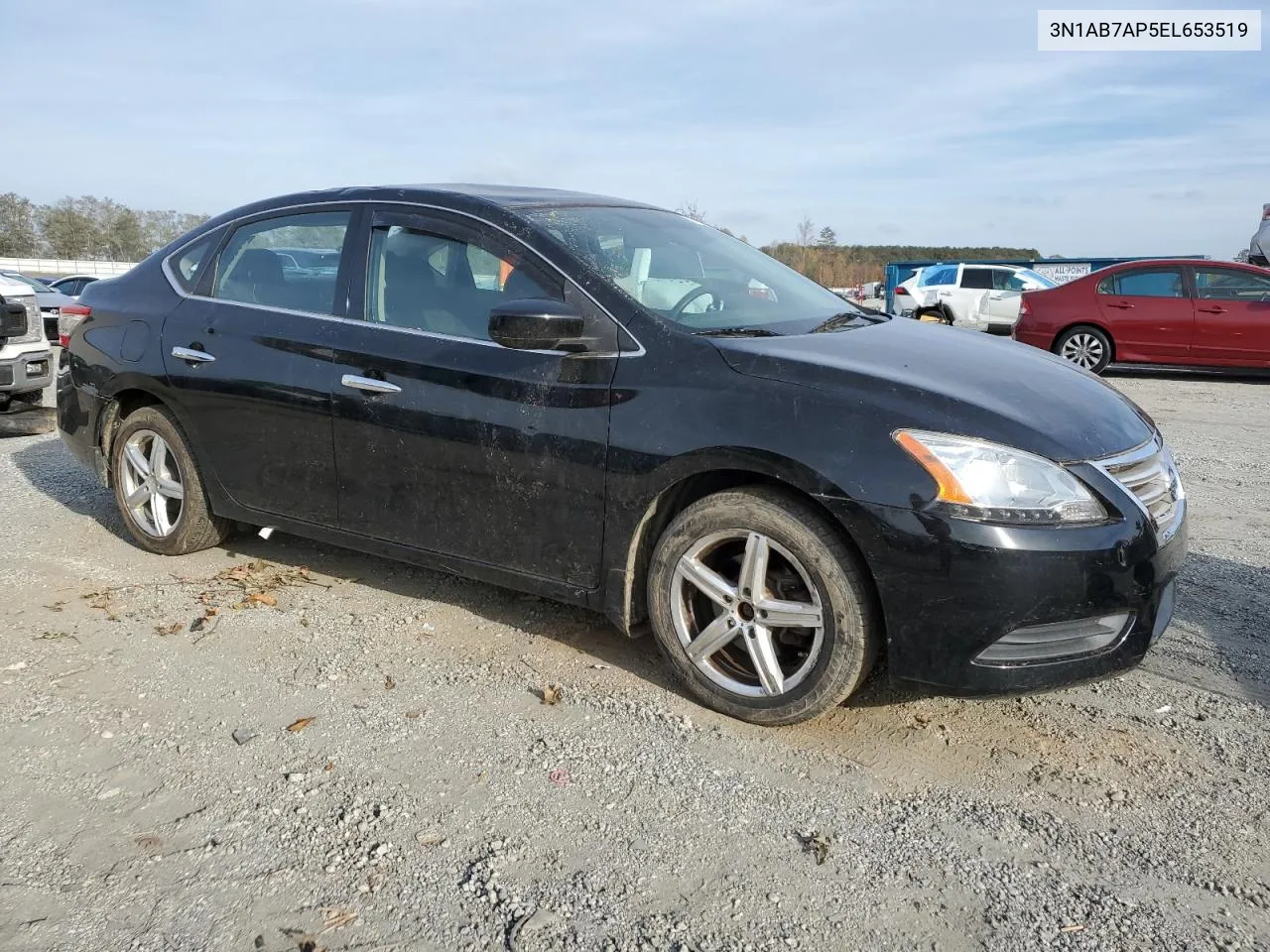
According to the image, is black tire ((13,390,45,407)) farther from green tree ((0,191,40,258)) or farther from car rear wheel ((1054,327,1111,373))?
green tree ((0,191,40,258))

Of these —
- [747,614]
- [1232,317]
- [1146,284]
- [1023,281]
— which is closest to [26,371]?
[747,614]

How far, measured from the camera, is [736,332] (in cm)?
345

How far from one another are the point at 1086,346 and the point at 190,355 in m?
11.2

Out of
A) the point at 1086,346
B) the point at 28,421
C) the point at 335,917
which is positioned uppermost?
the point at 1086,346

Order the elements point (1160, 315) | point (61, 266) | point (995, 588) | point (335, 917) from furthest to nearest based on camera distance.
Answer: point (61, 266) < point (1160, 315) < point (995, 588) < point (335, 917)

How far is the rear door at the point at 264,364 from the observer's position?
13.3 ft

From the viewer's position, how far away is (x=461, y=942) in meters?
2.21

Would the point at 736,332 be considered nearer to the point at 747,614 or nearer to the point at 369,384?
the point at 747,614

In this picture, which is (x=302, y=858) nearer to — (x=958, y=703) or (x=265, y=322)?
(x=958, y=703)

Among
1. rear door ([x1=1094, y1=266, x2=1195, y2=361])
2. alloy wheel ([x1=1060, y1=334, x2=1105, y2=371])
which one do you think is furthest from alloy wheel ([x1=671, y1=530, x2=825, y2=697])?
rear door ([x1=1094, y1=266, x2=1195, y2=361])

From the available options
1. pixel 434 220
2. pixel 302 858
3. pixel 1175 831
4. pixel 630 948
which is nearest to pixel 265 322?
pixel 434 220

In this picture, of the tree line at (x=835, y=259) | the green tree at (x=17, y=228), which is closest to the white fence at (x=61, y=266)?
the green tree at (x=17, y=228)

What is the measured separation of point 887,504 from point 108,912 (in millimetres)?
2200

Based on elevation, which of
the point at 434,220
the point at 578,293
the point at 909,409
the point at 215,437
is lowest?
the point at 215,437
